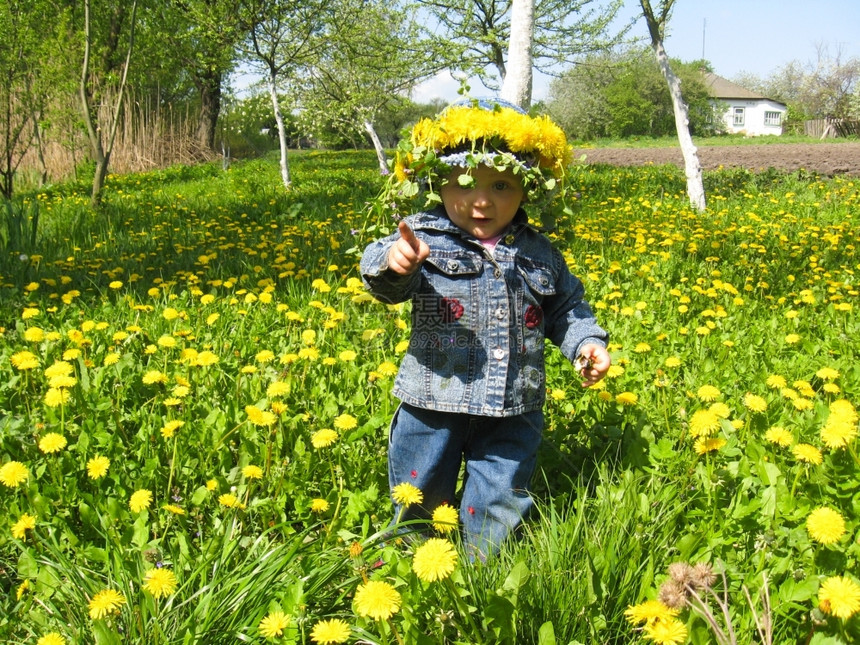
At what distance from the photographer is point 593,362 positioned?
1.92 metres

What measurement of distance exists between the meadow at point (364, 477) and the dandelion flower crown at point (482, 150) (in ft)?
0.45

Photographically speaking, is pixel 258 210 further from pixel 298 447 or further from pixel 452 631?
pixel 452 631

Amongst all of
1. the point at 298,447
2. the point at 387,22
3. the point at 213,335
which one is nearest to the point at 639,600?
the point at 298,447

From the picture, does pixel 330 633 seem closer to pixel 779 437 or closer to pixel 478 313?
pixel 478 313

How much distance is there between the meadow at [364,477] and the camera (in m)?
1.43

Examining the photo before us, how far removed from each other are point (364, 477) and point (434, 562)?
3.52ft

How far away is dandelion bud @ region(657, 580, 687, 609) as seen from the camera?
1.24m

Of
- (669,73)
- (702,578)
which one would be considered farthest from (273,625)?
(669,73)

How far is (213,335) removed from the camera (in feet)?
10.9

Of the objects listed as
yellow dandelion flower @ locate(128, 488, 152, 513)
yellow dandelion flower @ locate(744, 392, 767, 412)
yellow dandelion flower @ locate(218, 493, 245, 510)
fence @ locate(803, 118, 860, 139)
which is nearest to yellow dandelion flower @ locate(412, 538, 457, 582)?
yellow dandelion flower @ locate(218, 493, 245, 510)

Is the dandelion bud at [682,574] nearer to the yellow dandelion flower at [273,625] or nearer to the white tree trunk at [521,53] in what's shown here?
the yellow dandelion flower at [273,625]

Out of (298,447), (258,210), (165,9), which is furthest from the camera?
(165,9)

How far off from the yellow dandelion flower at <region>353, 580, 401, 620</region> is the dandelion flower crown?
3.27ft

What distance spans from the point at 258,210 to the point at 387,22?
6.49m
